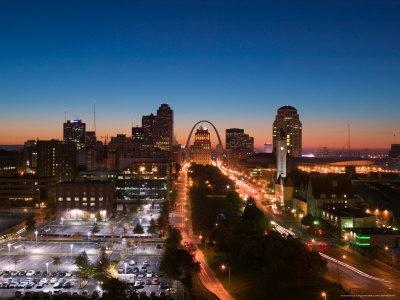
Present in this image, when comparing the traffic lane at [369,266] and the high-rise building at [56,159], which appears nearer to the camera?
the traffic lane at [369,266]

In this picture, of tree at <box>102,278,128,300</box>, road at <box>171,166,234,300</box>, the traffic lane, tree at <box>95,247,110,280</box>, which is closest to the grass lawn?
road at <box>171,166,234,300</box>

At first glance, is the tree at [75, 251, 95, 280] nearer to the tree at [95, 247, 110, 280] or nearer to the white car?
the tree at [95, 247, 110, 280]

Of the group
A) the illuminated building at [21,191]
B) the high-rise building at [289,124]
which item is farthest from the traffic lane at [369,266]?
the high-rise building at [289,124]

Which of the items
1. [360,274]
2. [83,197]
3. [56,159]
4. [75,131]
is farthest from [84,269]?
[75,131]

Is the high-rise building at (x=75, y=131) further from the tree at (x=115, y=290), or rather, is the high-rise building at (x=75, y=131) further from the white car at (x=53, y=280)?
the tree at (x=115, y=290)

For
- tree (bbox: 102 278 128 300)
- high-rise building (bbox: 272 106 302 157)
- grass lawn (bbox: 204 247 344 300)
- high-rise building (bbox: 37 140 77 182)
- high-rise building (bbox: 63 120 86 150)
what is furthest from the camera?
high-rise building (bbox: 63 120 86 150)

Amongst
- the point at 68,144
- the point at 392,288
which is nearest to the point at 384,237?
the point at 392,288
